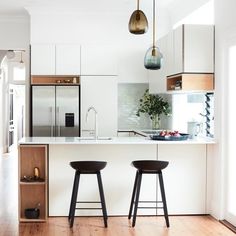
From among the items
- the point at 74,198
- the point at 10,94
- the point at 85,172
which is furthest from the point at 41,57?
the point at 10,94

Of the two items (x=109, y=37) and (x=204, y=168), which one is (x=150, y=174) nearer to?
(x=204, y=168)

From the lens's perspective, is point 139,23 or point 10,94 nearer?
point 139,23

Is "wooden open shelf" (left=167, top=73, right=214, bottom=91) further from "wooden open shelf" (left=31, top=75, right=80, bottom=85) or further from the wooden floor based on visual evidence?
"wooden open shelf" (left=31, top=75, right=80, bottom=85)

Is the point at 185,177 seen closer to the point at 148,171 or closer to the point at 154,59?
the point at 148,171

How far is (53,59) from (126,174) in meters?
3.00

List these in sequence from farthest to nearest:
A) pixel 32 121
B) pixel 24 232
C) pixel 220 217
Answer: pixel 32 121 → pixel 220 217 → pixel 24 232

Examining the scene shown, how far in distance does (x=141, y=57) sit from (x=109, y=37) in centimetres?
66

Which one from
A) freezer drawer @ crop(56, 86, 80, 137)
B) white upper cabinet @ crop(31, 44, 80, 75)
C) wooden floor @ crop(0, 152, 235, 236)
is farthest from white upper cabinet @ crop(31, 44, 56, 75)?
wooden floor @ crop(0, 152, 235, 236)

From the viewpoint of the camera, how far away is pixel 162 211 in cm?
578

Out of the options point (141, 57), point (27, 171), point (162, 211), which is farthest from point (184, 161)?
point (141, 57)

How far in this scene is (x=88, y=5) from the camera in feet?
25.1

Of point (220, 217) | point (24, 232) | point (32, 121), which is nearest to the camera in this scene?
point (24, 232)

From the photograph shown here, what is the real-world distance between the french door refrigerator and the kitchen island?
6.92 feet

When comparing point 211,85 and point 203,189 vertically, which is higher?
point 211,85
